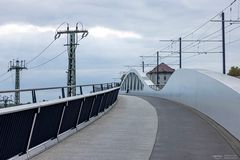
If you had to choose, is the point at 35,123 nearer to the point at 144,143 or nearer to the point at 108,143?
the point at 108,143

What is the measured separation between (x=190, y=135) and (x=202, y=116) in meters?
6.84

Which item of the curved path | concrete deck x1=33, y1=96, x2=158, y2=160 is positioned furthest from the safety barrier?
the curved path

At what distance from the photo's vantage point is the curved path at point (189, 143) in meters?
11.6

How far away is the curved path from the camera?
11602 mm

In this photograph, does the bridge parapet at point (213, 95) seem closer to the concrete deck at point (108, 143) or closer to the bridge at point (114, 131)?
the bridge at point (114, 131)

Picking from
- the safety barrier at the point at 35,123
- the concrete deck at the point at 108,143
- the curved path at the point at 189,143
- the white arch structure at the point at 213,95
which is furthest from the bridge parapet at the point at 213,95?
the safety barrier at the point at 35,123

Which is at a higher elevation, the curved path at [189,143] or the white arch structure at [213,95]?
the white arch structure at [213,95]

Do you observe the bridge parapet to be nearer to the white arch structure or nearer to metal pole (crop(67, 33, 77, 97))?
the white arch structure

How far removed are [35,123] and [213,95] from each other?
1061 cm

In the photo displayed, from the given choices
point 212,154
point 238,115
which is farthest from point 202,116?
point 212,154

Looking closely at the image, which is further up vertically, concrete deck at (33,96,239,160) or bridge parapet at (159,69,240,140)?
bridge parapet at (159,69,240,140)

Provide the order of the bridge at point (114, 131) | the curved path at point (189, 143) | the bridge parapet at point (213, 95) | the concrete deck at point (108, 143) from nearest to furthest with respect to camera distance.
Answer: the bridge at point (114, 131), the concrete deck at point (108, 143), the curved path at point (189, 143), the bridge parapet at point (213, 95)

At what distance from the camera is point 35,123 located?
10.7 metres

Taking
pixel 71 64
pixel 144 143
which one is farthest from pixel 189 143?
pixel 71 64
